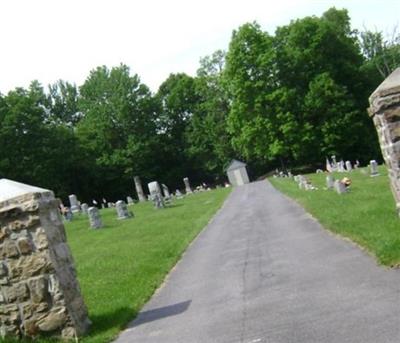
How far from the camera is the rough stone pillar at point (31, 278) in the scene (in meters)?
8.40

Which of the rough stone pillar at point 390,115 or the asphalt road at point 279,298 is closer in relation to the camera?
the asphalt road at point 279,298

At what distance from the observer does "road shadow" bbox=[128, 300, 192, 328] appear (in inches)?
338

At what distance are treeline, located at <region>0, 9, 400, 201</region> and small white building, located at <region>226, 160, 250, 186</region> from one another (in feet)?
5.12

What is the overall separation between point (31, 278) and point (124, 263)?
7.25 m

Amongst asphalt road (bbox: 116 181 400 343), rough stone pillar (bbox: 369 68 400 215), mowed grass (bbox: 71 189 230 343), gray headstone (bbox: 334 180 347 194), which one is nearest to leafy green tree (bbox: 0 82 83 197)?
mowed grass (bbox: 71 189 230 343)

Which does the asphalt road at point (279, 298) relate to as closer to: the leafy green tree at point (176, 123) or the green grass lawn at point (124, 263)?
the green grass lawn at point (124, 263)

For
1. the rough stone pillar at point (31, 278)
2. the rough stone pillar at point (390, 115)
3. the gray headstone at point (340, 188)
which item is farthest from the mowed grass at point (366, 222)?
the rough stone pillar at point (31, 278)

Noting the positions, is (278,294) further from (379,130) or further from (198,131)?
(198,131)

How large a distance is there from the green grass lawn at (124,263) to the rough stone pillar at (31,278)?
1.05 feet

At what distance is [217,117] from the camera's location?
7338cm

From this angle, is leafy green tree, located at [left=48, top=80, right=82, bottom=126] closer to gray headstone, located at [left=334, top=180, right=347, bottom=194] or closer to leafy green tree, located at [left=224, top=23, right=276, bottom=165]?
leafy green tree, located at [left=224, top=23, right=276, bottom=165]

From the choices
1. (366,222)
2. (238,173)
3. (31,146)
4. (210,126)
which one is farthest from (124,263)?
(210,126)

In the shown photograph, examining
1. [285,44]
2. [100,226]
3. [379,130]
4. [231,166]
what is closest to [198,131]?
[231,166]

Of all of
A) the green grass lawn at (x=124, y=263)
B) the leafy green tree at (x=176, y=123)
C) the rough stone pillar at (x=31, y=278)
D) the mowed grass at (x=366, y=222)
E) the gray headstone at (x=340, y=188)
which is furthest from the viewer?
the leafy green tree at (x=176, y=123)
